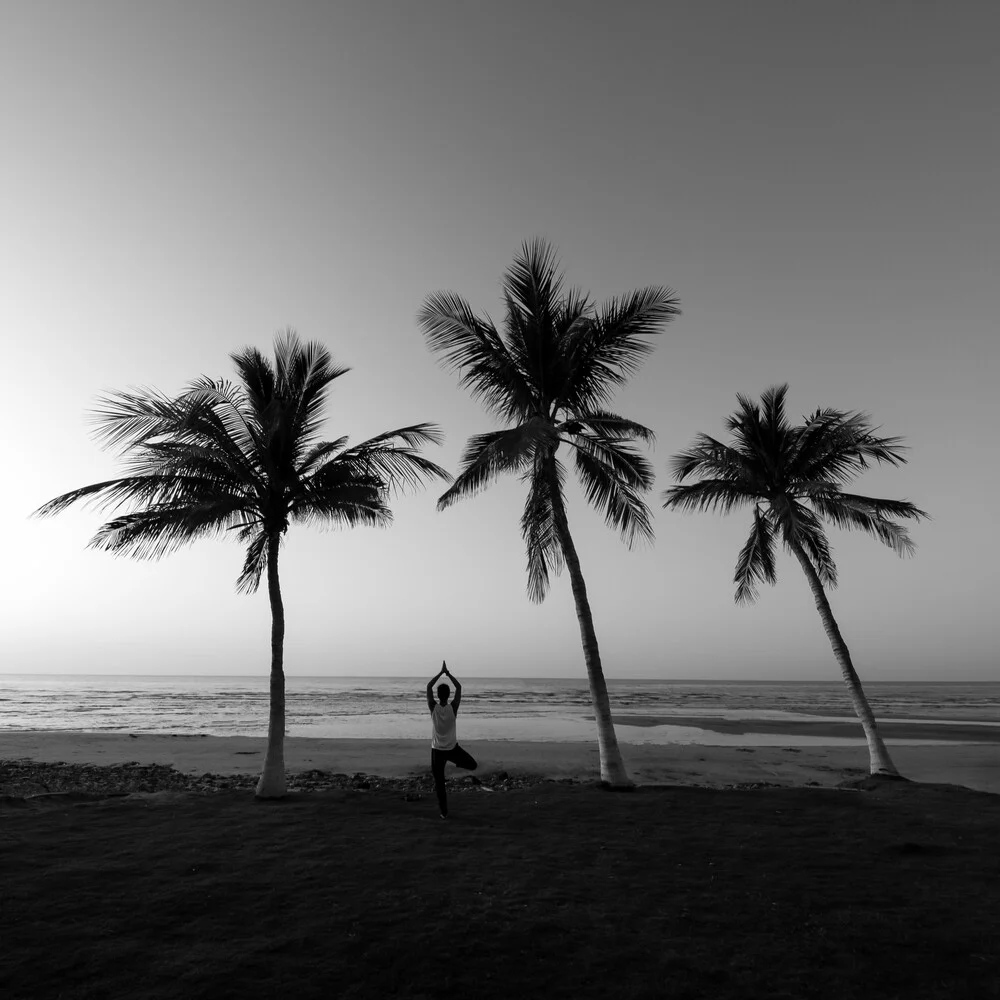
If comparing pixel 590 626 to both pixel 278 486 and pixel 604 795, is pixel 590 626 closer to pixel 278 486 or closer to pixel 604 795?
pixel 604 795

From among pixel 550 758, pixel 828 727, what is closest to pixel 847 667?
pixel 550 758

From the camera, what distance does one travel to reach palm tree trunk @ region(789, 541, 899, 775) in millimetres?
14016

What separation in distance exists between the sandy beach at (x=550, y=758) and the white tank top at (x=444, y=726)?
744 centimetres

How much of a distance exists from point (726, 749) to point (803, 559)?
9983 mm

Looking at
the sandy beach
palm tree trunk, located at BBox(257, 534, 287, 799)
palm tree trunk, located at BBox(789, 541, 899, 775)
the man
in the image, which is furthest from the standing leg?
palm tree trunk, located at BBox(789, 541, 899, 775)

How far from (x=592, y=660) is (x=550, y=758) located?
26.3 feet

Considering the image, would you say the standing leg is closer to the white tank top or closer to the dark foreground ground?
the white tank top

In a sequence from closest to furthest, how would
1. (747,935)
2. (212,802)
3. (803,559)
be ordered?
(747,935), (212,802), (803,559)

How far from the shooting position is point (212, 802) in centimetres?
1009

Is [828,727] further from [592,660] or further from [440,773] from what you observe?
[440,773]

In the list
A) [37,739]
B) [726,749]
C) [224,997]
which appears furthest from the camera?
[37,739]

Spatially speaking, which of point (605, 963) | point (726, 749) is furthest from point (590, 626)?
point (726, 749)

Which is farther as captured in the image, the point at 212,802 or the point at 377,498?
the point at 377,498

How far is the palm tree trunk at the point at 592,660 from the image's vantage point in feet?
38.4
